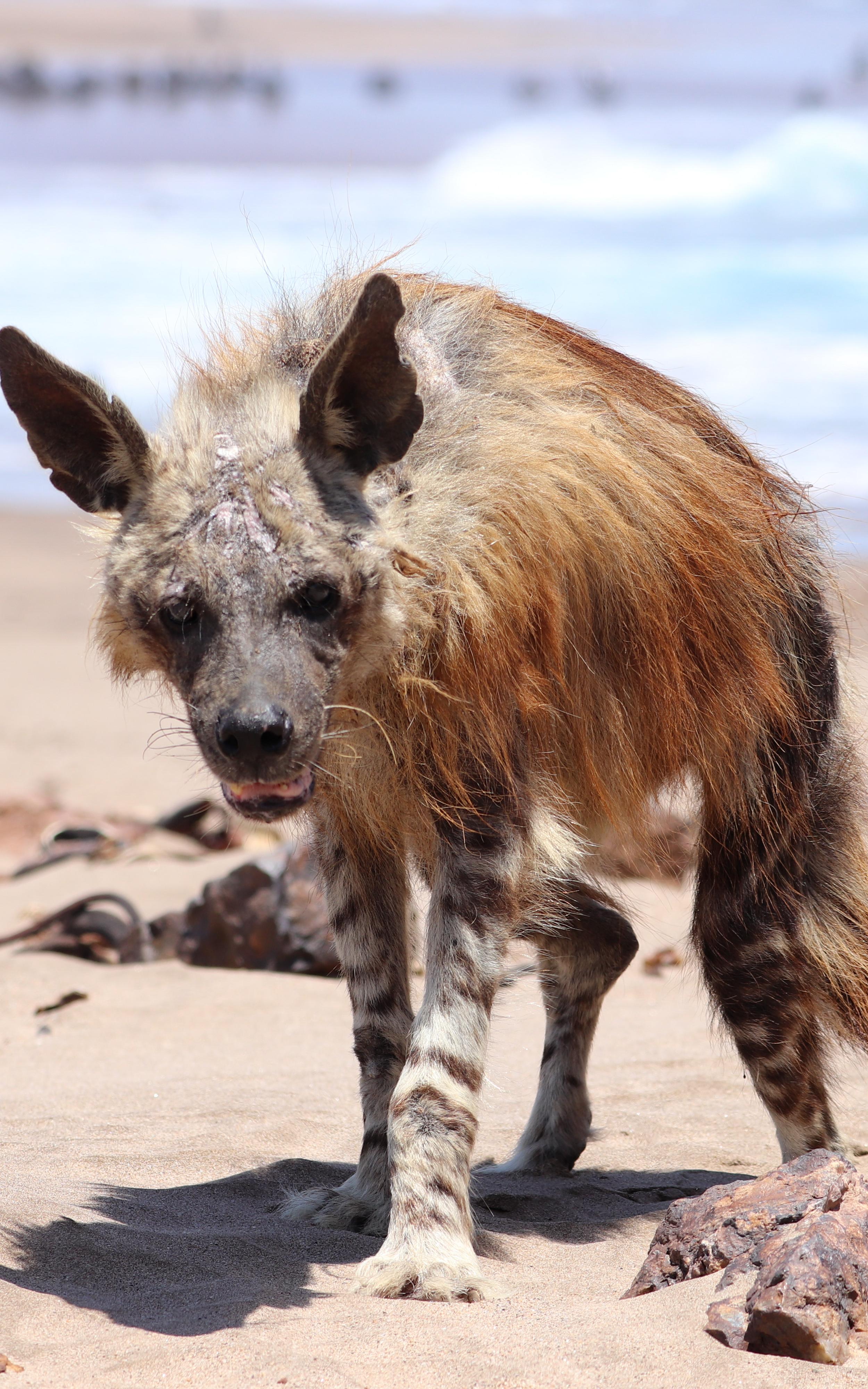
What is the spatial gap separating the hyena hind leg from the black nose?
6.32 feet

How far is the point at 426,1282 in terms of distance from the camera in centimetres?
346

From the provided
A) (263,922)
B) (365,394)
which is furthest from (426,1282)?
(263,922)

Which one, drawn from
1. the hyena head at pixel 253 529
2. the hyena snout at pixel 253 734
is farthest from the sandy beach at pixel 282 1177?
the hyena snout at pixel 253 734

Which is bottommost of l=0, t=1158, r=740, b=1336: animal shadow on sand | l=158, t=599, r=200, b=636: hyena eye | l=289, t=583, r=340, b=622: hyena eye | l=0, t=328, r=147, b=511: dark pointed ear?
l=0, t=1158, r=740, b=1336: animal shadow on sand

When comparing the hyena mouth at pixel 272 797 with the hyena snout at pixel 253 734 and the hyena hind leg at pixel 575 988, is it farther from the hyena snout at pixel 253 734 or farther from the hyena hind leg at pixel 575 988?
the hyena hind leg at pixel 575 988

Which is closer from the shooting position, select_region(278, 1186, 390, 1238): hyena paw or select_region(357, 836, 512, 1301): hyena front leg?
select_region(357, 836, 512, 1301): hyena front leg

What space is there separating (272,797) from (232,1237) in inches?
47.0

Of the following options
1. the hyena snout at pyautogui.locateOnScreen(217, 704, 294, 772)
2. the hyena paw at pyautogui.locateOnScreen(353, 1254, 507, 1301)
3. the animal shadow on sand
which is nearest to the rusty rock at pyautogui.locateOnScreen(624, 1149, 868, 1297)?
the hyena paw at pyautogui.locateOnScreen(353, 1254, 507, 1301)

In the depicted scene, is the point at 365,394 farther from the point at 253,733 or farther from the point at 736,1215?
the point at 736,1215

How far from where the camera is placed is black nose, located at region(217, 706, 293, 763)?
10.8ft

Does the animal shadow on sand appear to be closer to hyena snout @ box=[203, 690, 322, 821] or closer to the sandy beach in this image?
the sandy beach

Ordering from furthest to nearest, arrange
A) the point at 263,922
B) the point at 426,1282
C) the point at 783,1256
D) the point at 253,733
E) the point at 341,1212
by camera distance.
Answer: the point at 263,922 → the point at 341,1212 → the point at 426,1282 → the point at 253,733 → the point at 783,1256

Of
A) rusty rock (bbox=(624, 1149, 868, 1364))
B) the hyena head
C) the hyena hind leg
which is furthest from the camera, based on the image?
the hyena hind leg

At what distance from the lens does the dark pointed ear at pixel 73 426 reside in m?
3.61
